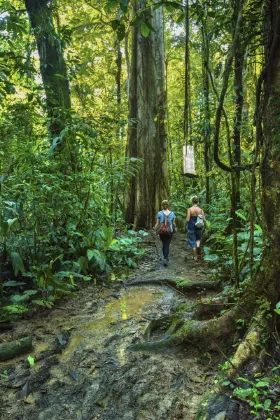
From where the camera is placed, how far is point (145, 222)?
11.3 m

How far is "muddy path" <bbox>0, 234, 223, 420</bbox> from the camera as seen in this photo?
9.82ft

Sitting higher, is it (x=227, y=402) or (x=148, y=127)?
(x=148, y=127)

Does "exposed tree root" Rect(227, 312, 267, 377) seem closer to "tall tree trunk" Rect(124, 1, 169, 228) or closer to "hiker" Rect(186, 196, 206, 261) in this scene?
"hiker" Rect(186, 196, 206, 261)

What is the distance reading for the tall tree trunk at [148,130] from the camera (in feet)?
37.3

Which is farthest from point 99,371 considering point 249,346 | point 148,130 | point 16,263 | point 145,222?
point 148,130

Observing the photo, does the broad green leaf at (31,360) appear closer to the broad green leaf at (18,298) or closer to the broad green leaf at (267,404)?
the broad green leaf at (18,298)

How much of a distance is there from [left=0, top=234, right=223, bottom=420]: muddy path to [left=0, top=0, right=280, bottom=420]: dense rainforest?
0.08 feet

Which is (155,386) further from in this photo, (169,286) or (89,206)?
(89,206)

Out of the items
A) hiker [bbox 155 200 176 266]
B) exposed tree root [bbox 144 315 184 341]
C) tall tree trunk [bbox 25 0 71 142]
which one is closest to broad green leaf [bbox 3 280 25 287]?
exposed tree root [bbox 144 315 184 341]

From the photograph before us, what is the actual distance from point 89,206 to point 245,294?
4036mm

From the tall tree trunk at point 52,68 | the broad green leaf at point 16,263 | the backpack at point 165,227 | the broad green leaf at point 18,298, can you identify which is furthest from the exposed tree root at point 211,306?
the tall tree trunk at point 52,68

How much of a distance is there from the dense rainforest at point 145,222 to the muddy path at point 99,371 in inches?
1.0

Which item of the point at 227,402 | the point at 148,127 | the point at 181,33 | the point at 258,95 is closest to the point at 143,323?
the point at 227,402

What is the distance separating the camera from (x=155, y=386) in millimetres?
3230
